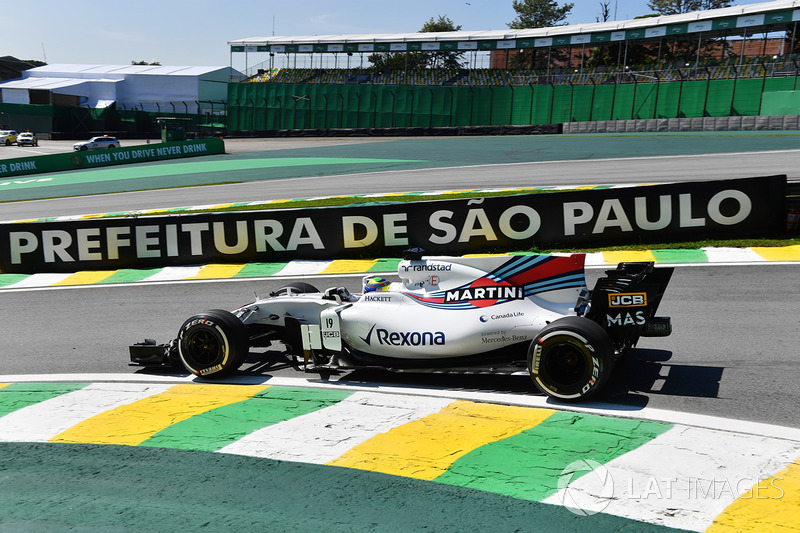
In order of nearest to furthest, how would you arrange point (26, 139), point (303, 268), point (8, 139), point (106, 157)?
point (303, 268) → point (106, 157) → point (26, 139) → point (8, 139)

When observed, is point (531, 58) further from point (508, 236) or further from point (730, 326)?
point (730, 326)

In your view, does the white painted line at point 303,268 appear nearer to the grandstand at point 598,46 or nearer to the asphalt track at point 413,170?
the asphalt track at point 413,170

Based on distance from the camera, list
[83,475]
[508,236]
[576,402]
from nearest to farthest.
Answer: [83,475] < [576,402] < [508,236]

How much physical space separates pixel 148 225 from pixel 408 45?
172ft

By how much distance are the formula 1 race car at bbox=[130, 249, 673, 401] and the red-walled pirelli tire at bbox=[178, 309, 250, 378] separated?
1 cm

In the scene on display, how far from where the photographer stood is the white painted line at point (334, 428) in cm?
580

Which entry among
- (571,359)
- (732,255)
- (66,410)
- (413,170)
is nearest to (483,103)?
(413,170)

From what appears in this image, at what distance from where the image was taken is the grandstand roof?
4544 cm

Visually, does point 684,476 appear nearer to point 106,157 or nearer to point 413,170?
point 413,170

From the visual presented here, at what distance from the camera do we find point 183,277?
13.4 meters

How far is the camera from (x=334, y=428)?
6.26 m

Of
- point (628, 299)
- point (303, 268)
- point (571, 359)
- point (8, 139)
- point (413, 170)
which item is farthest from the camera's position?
point (8, 139)

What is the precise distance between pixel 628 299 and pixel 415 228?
284 inches

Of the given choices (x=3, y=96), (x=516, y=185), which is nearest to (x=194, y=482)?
(x=516, y=185)
